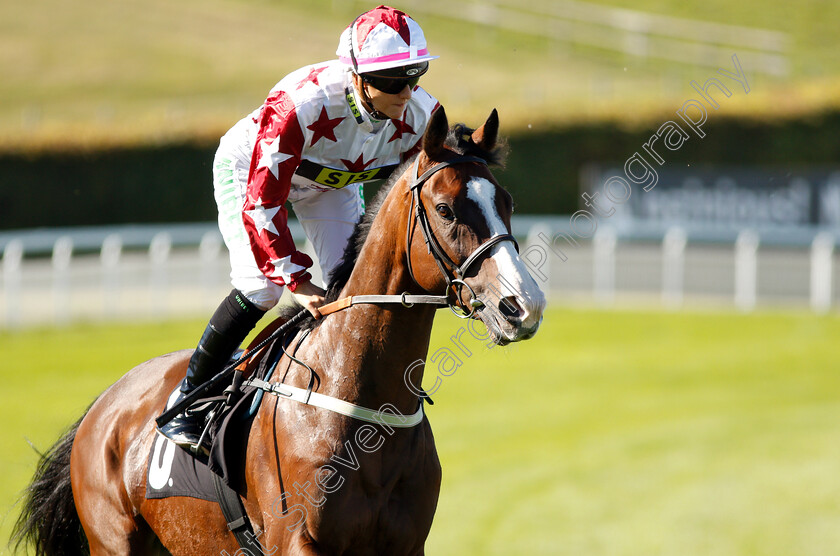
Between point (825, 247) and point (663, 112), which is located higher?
point (663, 112)

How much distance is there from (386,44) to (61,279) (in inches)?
449

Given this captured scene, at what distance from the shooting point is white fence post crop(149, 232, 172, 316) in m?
13.7

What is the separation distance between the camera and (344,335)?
3008 mm

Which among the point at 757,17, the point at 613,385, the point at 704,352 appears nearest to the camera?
the point at 613,385

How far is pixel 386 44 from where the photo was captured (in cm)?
294

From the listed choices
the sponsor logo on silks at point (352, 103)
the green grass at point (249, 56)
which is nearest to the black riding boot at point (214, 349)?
the sponsor logo on silks at point (352, 103)

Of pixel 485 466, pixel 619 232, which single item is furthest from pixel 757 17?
pixel 485 466

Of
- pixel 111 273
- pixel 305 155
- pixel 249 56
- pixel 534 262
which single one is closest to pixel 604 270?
pixel 534 262

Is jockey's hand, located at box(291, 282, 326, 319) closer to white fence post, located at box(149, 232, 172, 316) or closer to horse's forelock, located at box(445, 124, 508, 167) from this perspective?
horse's forelock, located at box(445, 124, 508, 167)

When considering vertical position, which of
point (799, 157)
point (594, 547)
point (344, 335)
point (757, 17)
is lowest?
point (594, 547)

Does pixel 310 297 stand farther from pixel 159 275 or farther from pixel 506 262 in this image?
pixel 159 275

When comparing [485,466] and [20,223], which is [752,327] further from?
[20,223]

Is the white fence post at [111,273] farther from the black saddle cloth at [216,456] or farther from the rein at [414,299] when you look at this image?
the rein at [414,299]

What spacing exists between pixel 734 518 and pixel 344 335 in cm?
467
